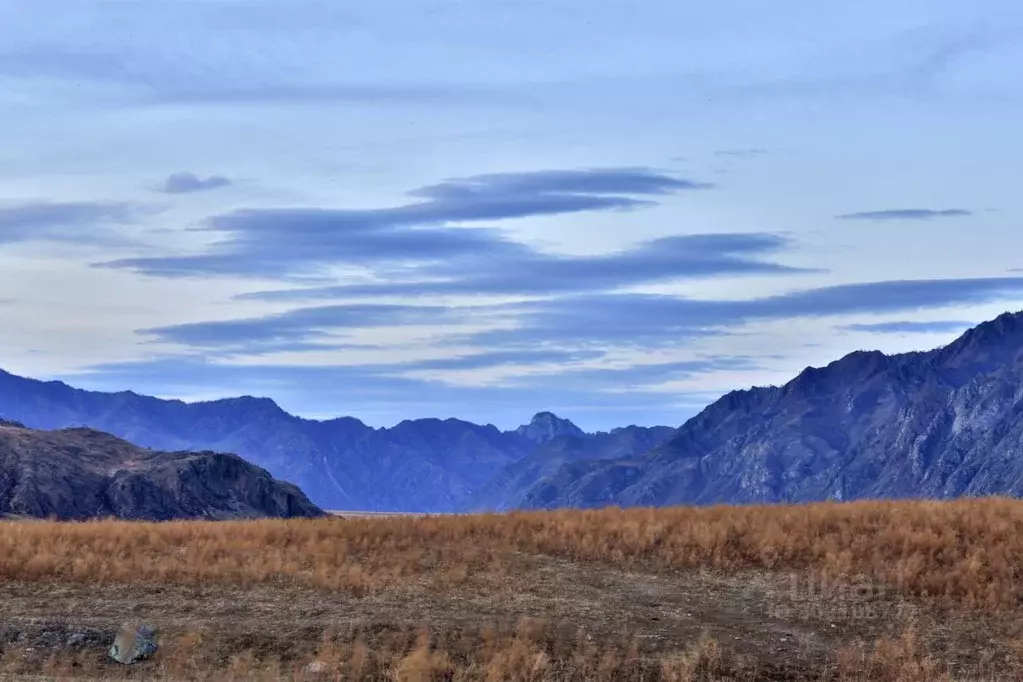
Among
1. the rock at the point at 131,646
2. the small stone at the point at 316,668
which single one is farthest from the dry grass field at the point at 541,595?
the rock at the point at 131,646

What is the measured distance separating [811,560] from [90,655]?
633 inches

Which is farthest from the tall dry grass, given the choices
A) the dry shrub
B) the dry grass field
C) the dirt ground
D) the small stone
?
the small stone

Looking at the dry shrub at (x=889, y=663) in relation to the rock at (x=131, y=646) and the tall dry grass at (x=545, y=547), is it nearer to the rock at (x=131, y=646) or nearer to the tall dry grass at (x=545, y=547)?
the tall dry grass at (x=545, y=547)

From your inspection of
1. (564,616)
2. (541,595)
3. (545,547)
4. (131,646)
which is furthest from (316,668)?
(545,547)

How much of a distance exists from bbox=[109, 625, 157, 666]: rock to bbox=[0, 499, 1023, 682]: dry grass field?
23cm

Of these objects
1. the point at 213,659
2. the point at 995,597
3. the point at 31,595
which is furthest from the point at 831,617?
the point at 31,595

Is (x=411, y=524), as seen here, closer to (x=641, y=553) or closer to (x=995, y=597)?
(x=641, y=553)

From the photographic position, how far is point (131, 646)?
2134cm

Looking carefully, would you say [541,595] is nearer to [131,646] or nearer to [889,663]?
[889,663]

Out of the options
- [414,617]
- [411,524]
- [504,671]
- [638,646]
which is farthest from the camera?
[411,524]

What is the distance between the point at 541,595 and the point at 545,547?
4249 mm

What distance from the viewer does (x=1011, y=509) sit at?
32.0 metres

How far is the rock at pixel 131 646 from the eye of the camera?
834 inches

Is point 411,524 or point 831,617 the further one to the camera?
point 411,524
